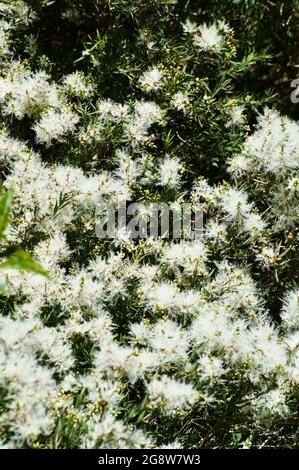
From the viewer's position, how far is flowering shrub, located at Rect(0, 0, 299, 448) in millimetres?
1885

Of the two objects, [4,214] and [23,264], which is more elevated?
[4,214]

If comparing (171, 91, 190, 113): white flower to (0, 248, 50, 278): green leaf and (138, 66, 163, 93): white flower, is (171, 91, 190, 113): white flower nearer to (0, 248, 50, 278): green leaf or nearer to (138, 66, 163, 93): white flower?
(138, 66, 163, 93): white flower

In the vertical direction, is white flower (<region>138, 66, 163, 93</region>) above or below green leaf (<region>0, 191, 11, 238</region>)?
above

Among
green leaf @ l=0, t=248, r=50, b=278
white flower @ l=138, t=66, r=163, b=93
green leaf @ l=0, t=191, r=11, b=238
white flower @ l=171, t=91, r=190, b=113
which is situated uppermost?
white flower @ l=138, t=66, r=163, b=93

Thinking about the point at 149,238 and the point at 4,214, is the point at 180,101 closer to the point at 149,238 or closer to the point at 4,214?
the point at 149,238

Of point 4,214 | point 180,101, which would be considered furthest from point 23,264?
point 180,101

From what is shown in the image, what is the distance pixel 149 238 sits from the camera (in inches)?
92.9

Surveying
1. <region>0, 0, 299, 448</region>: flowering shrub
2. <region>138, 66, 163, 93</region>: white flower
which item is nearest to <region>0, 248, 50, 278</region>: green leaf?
<region>0, 0, 299, 448</region>: flowering shrub

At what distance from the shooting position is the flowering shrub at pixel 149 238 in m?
1.88

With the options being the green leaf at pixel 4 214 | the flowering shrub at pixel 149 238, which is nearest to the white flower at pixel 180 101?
the flowering shrub at pixel 149 238

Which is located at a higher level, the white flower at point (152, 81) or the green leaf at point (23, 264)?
the white flower at point (152, 81)

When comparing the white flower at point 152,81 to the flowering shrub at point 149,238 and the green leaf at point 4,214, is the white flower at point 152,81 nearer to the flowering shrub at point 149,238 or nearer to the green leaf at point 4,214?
the flowering shrub at point 149,238

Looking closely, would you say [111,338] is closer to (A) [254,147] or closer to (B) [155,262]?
(B) [155,262]
